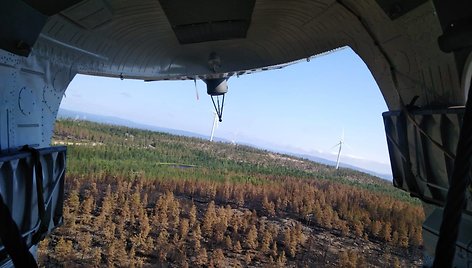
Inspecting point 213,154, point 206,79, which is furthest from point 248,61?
point 213,154

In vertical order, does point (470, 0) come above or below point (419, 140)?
above

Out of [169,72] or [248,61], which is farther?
[169,72]

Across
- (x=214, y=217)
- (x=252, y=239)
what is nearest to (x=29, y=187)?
(x=252, y=239)

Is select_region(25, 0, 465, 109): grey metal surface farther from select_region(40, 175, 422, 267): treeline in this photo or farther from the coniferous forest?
select_region(40, 175, 422, 267): treeline

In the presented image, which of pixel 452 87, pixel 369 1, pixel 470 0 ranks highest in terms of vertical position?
pixel 369 1

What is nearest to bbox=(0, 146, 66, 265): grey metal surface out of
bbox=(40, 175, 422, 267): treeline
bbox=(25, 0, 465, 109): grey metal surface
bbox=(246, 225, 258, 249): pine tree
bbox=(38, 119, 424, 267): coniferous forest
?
bbox=(25, 0, 465, 109): grey metal surface

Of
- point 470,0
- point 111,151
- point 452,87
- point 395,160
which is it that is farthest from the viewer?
point 111,151

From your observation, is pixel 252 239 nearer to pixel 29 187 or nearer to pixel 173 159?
pixel 29 187

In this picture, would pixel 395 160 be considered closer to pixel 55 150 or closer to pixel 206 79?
pixel 55 150
